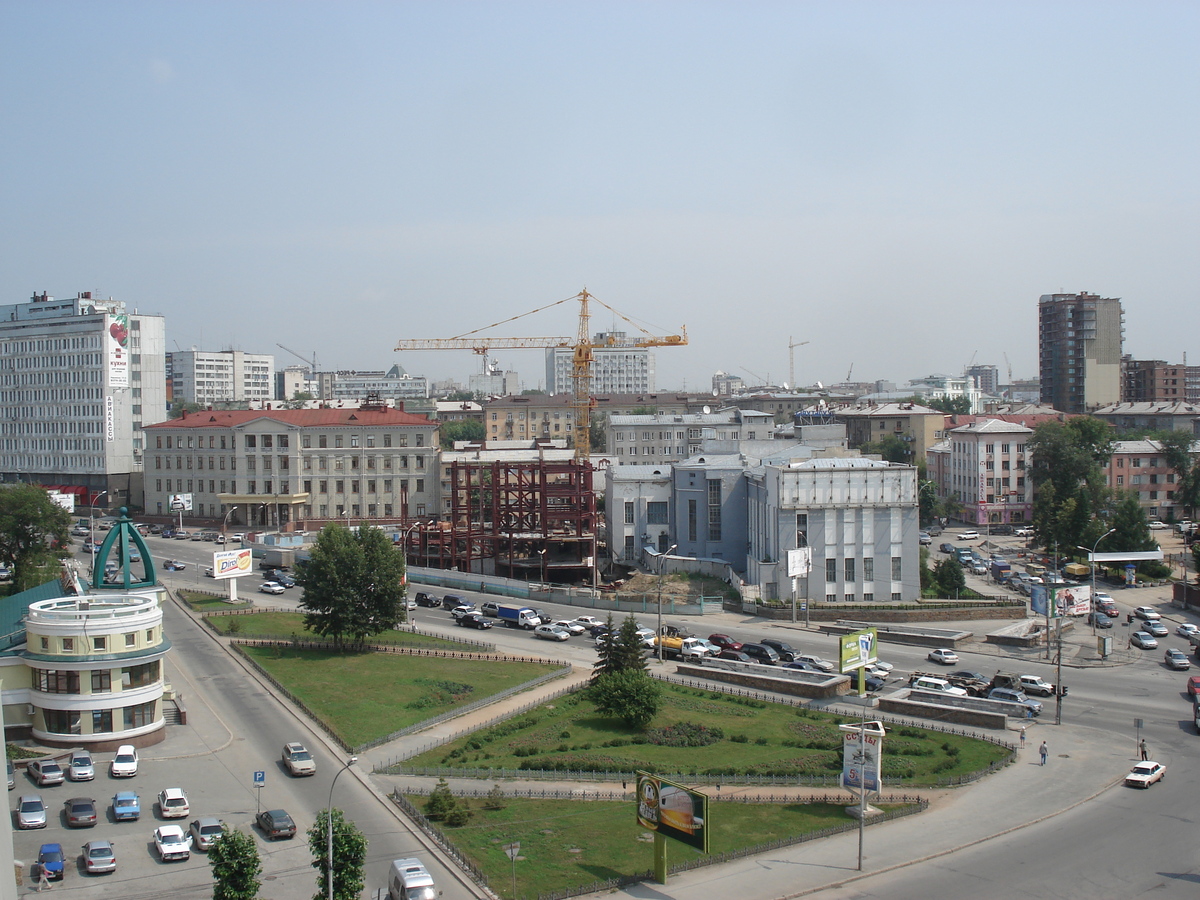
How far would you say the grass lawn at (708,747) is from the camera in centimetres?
3794

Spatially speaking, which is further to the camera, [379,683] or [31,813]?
[379,683]

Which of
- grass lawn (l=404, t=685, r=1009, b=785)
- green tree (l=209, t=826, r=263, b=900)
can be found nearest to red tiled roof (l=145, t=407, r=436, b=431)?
grass lawn (l=404, t=685, r=1009, b=785)

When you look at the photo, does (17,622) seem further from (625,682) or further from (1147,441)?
A: (1147,441)

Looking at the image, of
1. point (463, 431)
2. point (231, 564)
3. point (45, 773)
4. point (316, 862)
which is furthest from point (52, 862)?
point (463, 431)

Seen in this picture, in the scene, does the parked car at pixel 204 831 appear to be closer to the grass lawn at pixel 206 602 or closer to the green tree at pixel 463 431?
the grass lawn at pixel 206 602

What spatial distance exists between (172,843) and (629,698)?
1886 cm

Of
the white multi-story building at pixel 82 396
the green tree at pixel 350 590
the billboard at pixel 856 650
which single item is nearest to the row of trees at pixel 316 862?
the billboard at pixel 856 650

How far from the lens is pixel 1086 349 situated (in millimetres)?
176250

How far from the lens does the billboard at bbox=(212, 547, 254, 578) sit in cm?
6850

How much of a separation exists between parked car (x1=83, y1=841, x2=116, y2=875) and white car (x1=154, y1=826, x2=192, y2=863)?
4.05 ft

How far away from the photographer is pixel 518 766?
125 feet

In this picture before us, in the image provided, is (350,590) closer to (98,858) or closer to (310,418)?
(98,858)

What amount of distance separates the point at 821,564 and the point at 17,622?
4732 centimetres

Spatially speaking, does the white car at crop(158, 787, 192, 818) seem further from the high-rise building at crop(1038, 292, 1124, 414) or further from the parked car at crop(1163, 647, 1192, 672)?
the high-rise building at crop(1038, 292, 1124, 414)
